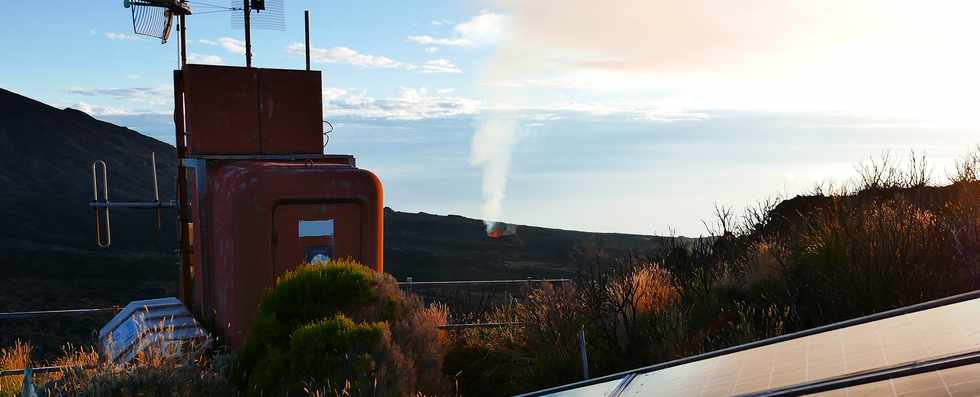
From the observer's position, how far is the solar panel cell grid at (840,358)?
10.4 ft

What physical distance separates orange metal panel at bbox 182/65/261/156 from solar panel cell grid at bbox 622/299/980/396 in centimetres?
862

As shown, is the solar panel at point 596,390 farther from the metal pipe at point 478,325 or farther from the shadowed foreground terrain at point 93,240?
the shadowed foreground terrain at point 93,240

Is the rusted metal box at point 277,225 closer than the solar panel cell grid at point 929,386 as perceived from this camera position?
No

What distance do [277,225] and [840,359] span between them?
7.40m

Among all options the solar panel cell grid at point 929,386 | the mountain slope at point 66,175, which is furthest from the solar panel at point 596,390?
the mountain slope at point 66,175

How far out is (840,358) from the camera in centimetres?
360

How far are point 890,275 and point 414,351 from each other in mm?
4576

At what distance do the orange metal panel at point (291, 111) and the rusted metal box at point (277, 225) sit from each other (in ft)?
4.88

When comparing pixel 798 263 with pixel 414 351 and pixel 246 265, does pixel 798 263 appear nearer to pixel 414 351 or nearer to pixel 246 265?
pixel 414 351

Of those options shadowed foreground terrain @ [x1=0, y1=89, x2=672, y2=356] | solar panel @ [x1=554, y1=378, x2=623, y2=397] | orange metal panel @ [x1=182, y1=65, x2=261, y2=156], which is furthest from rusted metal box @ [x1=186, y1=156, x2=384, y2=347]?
shadowed foreground terrain @ [x1=0, y1=89, x2=672, y2=356]

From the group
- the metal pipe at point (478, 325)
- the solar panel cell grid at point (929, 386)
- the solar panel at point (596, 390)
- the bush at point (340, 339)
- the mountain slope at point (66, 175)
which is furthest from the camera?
the mountain slope at point (66, 175)

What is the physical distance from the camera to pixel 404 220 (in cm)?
5872

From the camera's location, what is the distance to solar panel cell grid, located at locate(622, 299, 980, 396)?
3.18 meters

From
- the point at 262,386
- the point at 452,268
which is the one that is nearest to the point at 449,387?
the point at 262,386
